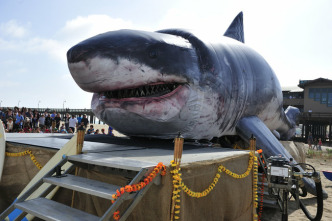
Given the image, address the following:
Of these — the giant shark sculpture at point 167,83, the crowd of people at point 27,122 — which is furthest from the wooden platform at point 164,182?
the crowd of people at point 27,122

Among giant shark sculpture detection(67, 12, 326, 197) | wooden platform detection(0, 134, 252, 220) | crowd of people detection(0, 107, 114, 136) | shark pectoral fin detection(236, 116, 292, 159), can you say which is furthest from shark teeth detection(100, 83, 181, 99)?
crowd of people detection(0, 107, 114, 136)

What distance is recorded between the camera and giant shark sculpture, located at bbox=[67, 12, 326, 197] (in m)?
3.35

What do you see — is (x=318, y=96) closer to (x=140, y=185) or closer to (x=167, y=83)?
(x=167, y=83)

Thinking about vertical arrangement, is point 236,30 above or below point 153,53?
above

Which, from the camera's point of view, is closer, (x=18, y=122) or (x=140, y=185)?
(x=140, y=185)

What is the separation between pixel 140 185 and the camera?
6.24ft

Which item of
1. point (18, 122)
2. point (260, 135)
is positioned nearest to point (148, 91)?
point (260, 135)

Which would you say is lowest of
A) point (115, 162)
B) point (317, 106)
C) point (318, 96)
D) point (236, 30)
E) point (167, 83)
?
point (115, 162)

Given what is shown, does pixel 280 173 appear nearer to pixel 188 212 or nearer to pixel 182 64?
pixel 188 212

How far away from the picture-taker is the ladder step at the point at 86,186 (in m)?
1.98

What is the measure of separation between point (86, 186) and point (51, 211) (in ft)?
1.06

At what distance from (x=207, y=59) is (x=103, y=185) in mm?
2493

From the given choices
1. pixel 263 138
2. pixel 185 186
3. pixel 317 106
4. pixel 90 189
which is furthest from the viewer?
pixel 317 106

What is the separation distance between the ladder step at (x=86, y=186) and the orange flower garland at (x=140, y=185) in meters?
0.07
